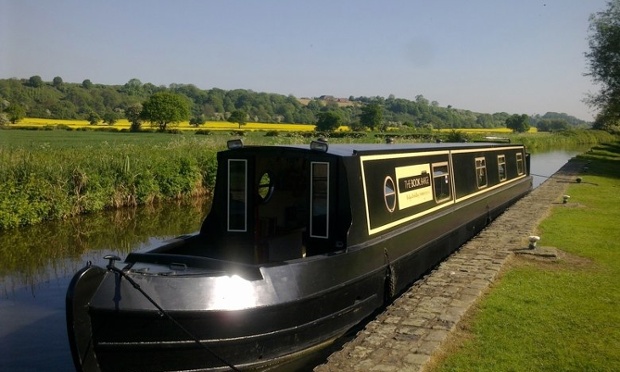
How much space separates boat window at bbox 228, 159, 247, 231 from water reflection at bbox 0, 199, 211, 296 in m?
1.60

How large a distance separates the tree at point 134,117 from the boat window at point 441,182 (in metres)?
47.0

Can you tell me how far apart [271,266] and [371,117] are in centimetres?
7128

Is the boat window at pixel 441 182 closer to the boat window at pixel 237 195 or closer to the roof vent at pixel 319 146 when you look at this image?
the roof vent at pixel 319 146

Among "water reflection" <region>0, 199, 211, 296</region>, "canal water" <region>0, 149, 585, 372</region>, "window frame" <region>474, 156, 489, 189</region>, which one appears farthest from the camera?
"window frame" <region>474, 156, 489, 189</region>

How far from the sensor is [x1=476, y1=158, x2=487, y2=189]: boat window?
1132 cm

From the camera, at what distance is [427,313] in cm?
550

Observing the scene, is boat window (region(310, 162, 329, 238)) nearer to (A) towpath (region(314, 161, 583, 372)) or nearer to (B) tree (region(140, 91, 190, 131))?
(A) towpath (region(314, 161, 583, 372))

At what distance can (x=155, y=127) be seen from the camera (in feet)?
181

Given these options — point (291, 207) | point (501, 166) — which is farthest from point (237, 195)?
point (501, 166)

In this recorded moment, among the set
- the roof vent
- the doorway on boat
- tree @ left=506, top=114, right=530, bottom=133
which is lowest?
the doorway on boat

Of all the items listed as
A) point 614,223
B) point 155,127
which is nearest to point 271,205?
point 614,223

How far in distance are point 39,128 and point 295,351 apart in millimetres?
47144

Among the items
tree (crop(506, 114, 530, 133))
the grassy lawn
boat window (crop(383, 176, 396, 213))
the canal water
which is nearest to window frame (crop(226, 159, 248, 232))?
the canal water

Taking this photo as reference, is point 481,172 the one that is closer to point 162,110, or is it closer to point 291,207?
point 291,207
